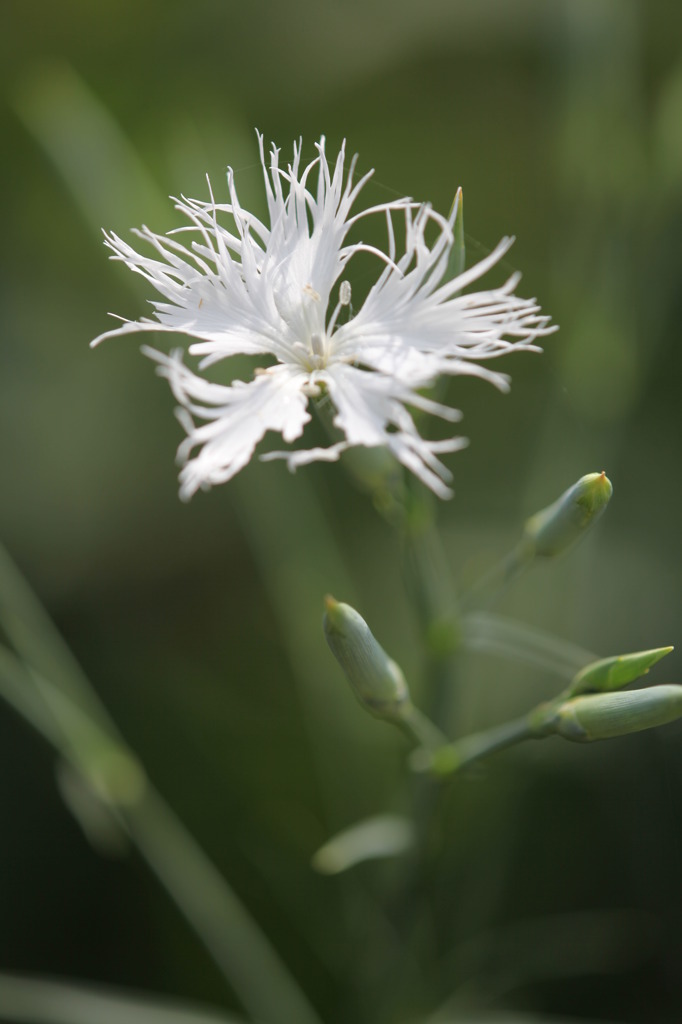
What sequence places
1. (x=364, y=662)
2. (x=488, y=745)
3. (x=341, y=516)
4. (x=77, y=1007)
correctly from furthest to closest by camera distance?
1. (x=341, y=516)
2. (x=77, y=1007)
3. (x=488, y=745)
4. (x=364, y=662)

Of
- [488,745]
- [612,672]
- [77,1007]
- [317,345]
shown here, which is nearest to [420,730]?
[488,745]

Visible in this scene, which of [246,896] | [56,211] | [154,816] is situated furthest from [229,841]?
[56,211]

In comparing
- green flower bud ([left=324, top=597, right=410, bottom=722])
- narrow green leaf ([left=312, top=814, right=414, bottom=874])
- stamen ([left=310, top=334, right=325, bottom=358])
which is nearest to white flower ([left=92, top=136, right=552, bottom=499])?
stamen ([left=310, top=334, right=325, bottom=358])

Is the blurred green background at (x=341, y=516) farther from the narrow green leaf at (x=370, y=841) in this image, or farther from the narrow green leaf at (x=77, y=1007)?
the narrow green leaf at (x=77, y=1007)

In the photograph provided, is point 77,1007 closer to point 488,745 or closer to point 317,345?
point 488,745

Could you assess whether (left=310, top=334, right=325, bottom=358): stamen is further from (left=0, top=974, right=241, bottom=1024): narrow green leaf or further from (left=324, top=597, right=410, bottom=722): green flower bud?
(left=0, top=974, right=241, bottom=1024): narrow green leaf

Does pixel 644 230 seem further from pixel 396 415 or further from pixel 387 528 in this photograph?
pixel 396 415
